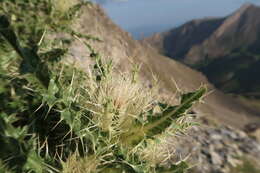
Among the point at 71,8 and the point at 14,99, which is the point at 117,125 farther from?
the point at 71,8

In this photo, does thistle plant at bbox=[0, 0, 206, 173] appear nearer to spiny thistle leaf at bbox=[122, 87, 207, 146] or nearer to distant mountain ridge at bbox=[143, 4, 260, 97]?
spiny thistle leaf at bbox=[122, 87, 207, 146]

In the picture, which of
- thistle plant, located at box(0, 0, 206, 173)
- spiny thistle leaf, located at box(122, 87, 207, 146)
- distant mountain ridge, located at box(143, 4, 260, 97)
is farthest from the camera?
distant mountain ridge, located at box(143, 4, 260, 97)

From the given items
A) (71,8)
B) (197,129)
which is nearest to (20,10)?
(71,8)

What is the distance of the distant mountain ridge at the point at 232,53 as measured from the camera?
116m

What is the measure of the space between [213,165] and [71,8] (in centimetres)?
705

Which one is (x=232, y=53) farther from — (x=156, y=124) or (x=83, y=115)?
(x=83, y=115)

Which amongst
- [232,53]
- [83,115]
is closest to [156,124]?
[83,115]

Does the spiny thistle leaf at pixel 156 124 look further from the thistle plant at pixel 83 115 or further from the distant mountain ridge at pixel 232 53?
the distant mountain ridge at pixel 232 53

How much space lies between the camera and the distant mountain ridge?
11619cm

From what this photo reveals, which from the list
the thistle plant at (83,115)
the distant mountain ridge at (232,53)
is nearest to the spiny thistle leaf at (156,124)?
the thistle plant at (83,115)

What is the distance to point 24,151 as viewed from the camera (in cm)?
153

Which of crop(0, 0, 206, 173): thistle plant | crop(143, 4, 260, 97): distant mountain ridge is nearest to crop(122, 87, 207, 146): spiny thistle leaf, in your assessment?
crop(0, 0, 206, 173): thistle plant

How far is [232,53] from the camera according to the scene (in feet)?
500

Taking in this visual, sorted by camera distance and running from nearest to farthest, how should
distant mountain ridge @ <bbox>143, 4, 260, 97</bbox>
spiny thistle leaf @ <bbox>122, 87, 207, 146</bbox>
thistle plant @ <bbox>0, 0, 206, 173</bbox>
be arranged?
1. thistle plant @ <bbox>0, 0, 206, 173</bbox>
2. spiny thistle leaf @ <bbox>122, 87, 207, 146</bbox>
3. distant mountain ridge @ <bbox>143, 4, 260, 97</bbox>
